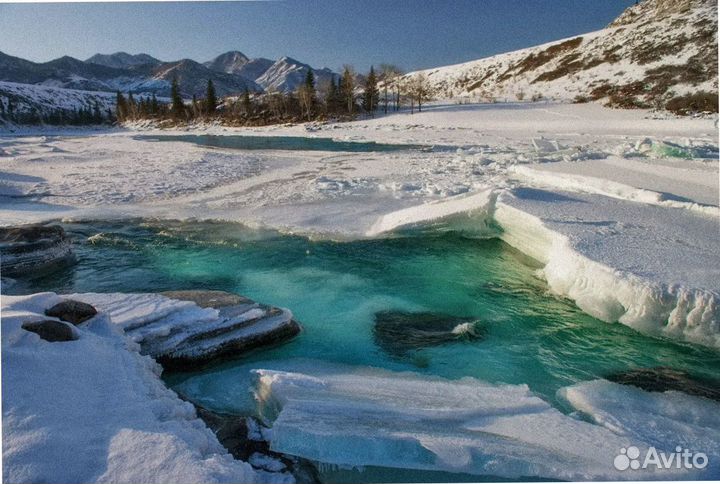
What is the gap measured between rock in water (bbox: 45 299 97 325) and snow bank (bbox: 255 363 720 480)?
72.6 inches

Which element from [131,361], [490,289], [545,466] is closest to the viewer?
[545,466]

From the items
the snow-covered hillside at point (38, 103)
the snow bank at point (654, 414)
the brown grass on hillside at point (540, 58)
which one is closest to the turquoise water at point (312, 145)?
the snow bank at point (654, 414)

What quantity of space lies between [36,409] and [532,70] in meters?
67.4

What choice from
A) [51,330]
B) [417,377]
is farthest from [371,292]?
[51,330]

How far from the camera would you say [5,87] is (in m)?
91.6

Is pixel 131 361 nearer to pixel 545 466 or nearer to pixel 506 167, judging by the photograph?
pixel 545 466

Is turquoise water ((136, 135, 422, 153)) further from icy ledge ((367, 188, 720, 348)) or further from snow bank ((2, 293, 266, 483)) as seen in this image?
snow bank ((2, 293, 266, 483))

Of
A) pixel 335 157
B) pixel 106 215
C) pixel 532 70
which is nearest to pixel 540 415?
pixel 106 215

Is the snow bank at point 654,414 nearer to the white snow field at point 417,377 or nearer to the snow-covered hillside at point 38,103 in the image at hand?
the white snow field at point 417,377

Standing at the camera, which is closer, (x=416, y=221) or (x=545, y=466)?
(x=545, y=466)

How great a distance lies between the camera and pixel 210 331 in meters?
5.20

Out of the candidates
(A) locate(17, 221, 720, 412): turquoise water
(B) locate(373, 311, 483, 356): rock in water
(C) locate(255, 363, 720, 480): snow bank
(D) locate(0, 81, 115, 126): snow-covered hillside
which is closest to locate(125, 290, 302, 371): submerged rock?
(A) locate(17, 221, 720, 412): turquoise water

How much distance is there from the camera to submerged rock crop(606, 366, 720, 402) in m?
4.41

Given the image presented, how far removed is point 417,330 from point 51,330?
404 cm
